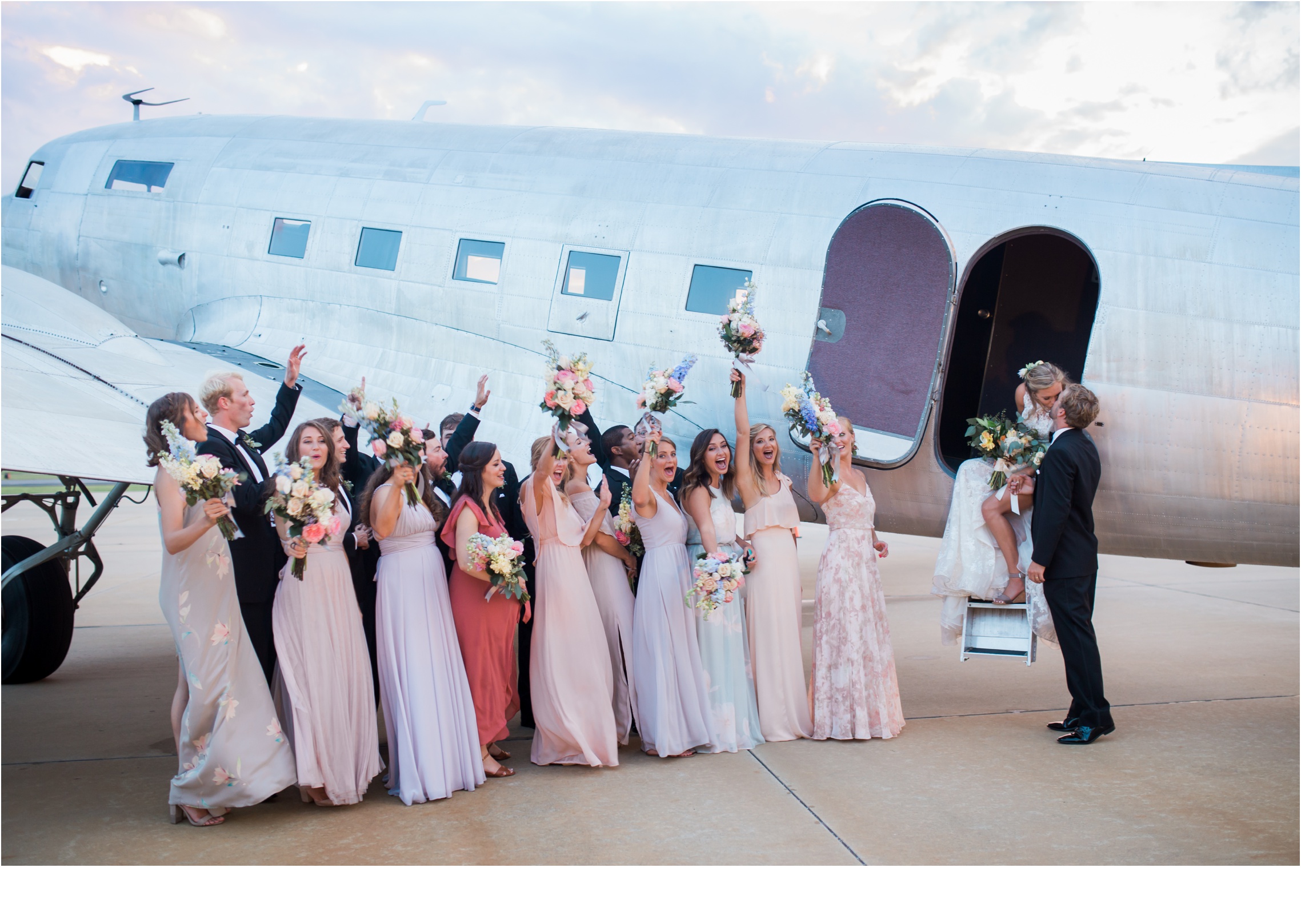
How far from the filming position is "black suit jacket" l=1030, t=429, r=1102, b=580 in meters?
6.20

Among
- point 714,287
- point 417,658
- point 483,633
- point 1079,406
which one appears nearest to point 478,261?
point 714,287

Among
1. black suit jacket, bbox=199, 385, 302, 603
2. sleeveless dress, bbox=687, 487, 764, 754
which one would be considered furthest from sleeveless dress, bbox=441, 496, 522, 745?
sleeveless dress, bbox=687, 487, 764, 754

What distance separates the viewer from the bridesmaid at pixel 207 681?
492 cm

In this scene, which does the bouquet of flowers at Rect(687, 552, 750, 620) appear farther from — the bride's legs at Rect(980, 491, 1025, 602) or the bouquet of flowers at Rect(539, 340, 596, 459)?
the bride's legs at Rect(980, 491, 1025, 602)

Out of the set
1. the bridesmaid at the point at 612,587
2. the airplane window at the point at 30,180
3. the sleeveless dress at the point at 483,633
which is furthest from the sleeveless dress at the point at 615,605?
the airplane window at the point at 30,180

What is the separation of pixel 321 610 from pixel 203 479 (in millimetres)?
1009

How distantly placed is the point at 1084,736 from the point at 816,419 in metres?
2.61

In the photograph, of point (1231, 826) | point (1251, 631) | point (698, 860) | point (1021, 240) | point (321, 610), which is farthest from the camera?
point (1251, 631)

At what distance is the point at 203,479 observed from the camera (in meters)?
4.64

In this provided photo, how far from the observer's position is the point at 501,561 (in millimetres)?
5559

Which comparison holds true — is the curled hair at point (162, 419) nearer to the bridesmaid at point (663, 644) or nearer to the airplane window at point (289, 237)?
the bridesmaid at point (663, 644)

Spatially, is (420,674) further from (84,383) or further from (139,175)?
(139,175)

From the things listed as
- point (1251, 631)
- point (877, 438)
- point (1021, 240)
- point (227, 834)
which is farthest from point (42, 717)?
point (1251, 631)

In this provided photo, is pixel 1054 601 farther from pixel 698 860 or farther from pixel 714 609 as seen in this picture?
pixel 698 860
